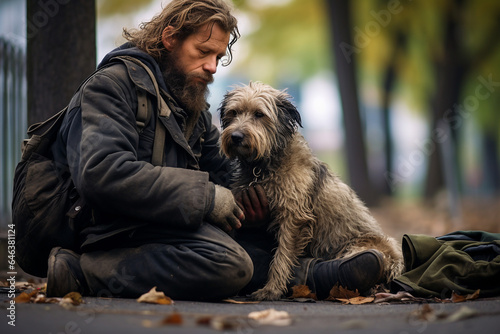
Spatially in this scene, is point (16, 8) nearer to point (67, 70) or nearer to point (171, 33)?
point (67, 70)

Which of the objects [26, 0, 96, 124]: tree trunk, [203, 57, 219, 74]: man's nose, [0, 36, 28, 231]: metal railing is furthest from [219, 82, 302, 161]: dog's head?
[0, 36, 28, 231]: metal railing

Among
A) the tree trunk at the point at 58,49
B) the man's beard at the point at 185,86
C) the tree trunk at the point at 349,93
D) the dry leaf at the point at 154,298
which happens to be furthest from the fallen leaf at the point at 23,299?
the tree trunk at the point at 349,93

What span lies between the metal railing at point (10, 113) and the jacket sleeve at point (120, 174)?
391 centimetres

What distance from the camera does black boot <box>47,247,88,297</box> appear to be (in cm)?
406

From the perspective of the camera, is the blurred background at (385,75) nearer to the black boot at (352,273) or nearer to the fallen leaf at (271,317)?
the black boot at (352,273)

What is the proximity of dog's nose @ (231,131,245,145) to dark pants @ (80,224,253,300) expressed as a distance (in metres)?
0.89

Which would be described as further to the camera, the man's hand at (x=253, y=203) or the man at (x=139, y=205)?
the man's hand at (x=253, y=203)

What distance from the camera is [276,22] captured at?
20.2 meters

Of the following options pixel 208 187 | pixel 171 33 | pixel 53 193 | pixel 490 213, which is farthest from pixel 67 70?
pixel 490 213

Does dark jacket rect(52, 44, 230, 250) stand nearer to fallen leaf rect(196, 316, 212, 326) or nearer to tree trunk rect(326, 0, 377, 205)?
fallen leaf rect(196, 316, 212, 326)

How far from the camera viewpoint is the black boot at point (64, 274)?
13.3ft

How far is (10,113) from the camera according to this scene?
7848 mm

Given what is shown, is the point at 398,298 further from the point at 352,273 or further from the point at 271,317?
the point at 271,317

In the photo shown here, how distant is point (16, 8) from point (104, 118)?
4813mm
